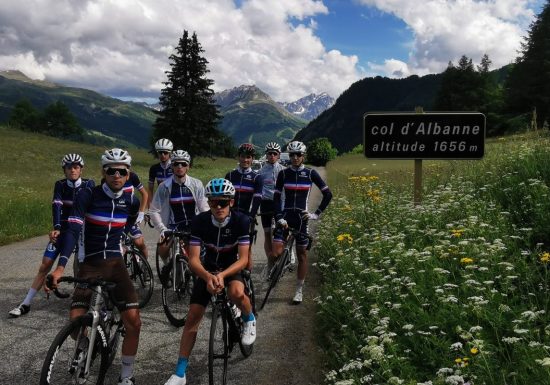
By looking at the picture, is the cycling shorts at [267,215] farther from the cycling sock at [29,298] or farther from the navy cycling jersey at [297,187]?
the cycling sock at [29,298]

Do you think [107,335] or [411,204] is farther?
[411,204]

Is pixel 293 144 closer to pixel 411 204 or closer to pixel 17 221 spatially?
pixel 411 204

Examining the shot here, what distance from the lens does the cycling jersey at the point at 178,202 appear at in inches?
300

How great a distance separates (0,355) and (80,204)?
2.69 meters

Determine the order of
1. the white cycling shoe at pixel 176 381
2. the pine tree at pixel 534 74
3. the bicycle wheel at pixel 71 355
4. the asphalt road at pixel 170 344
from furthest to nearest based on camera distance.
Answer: the pine tree at pixel 534 74 → the asphalt road at pixel 170 344 → the white cycling shoe at pixel 176 381 → the bicycle wheel at pixel 71 355

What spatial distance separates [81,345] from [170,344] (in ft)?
6.71

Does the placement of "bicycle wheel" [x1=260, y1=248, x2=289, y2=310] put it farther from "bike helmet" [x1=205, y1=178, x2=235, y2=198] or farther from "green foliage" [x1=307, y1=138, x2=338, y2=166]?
"green foliage" [x1=307, y1=138, x2=338, y2=166]

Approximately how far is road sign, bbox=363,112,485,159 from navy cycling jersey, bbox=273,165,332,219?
4.82 ft

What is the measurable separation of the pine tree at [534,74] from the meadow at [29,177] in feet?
133

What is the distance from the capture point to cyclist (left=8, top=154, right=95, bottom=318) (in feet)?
23.5

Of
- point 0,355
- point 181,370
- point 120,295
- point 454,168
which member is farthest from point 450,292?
point 454,168

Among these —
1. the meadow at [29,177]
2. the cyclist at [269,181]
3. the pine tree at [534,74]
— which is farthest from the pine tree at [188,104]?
the cyclist at [269,181]

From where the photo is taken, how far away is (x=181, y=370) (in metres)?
4.62

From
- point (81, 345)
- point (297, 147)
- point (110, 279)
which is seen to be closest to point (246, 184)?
point (297, 147)
